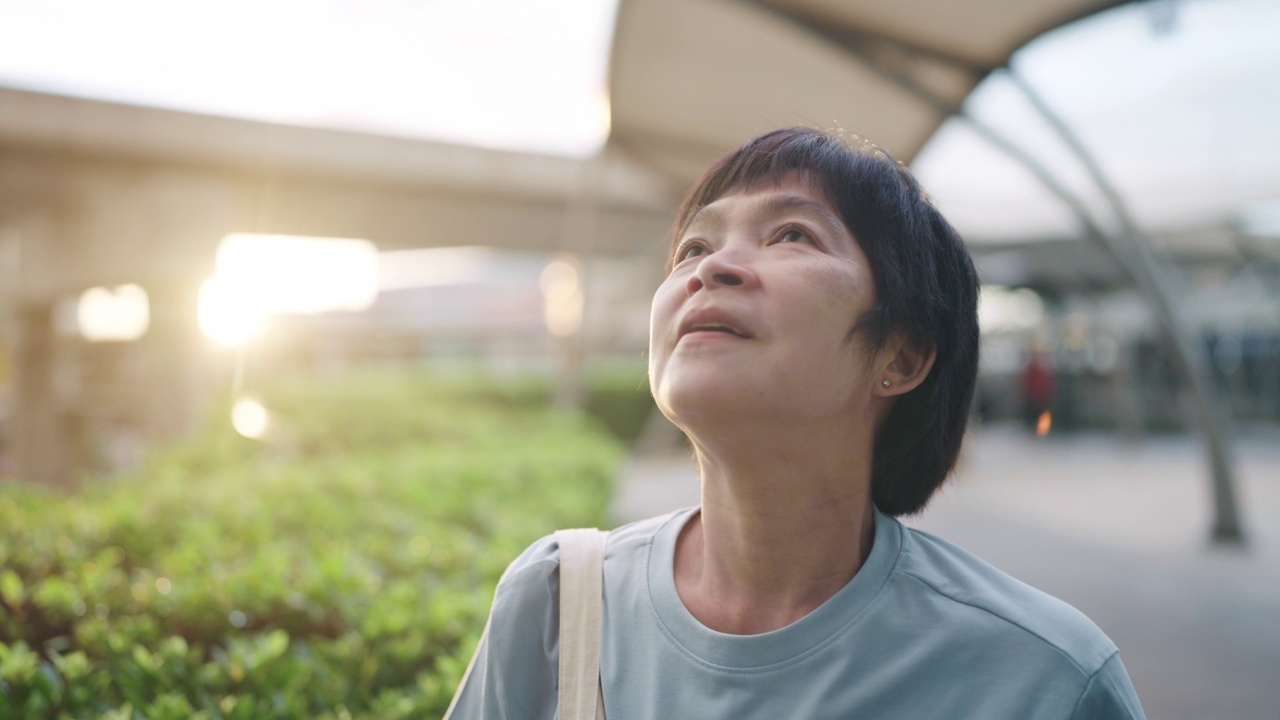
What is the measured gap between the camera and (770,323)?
1247 mm

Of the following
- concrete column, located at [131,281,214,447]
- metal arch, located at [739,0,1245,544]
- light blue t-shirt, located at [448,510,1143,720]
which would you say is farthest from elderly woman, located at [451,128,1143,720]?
concrete column, located at [131,281,214,447]

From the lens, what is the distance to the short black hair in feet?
4.58

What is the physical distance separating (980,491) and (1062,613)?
10.3 m

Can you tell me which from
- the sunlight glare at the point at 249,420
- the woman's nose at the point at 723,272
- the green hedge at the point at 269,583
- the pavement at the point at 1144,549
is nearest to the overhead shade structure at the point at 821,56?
the green hedge at the point at 269,583

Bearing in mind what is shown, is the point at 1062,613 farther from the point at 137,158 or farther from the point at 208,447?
the point at 137,158

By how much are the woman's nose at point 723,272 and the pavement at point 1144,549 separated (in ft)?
2.13

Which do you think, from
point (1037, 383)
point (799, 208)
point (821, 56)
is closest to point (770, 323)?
point (799, 208)

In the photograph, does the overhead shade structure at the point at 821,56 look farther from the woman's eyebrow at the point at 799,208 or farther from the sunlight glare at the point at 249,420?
the sunlight glare at the point at 249,420

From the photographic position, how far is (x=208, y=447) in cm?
821

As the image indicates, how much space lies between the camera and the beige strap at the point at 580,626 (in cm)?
130

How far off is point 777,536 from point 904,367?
35cm

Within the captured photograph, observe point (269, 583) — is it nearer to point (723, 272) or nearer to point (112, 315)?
point (723, 272)

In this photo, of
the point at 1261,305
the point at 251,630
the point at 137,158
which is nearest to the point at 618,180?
the point at 137,158

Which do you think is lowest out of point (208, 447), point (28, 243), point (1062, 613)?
point (208, 447)
